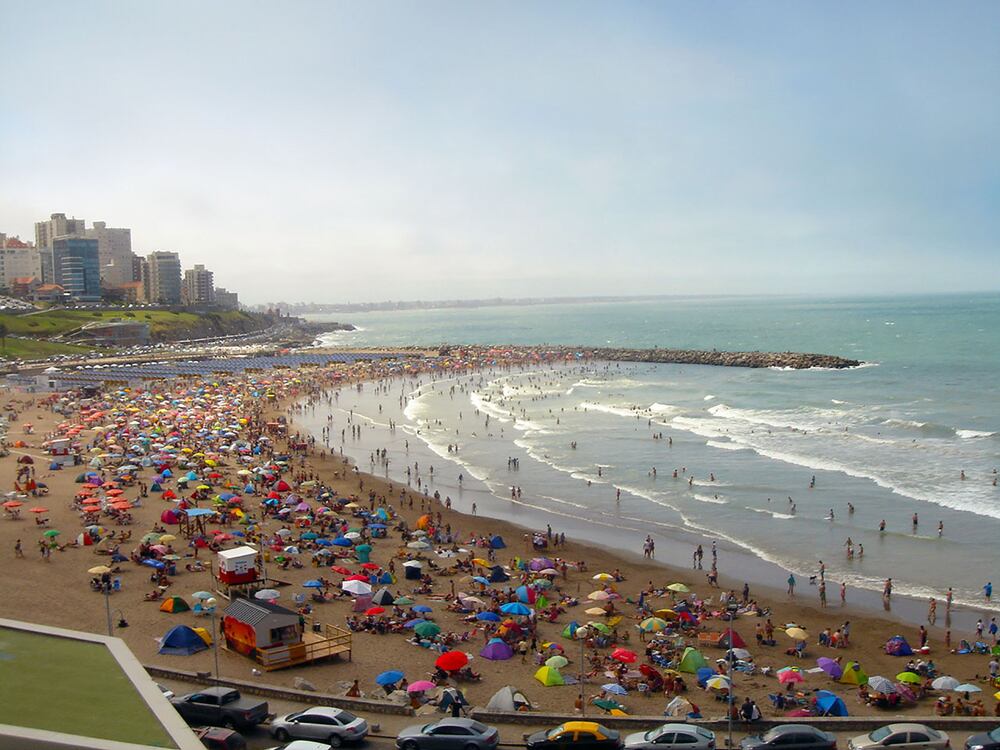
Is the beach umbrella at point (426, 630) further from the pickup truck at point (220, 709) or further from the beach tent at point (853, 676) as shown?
the beach tent at point (853, 676)

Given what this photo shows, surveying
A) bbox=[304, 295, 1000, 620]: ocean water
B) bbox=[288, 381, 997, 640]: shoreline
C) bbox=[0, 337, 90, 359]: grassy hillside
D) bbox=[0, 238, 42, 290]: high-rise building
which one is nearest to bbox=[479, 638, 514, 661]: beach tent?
bbox=[288, 381, 997, 640]: shoreline

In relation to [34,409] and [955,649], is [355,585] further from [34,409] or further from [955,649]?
[34,409]

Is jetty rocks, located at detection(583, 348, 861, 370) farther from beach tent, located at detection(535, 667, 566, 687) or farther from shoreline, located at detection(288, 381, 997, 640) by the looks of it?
beach tent, located at detection(535, 667, 566, 687)

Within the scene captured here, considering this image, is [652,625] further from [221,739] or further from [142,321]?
[142,321]

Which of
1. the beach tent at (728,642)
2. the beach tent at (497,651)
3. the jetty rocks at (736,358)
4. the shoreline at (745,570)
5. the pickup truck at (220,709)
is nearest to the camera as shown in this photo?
the pickup truck at (220,709)

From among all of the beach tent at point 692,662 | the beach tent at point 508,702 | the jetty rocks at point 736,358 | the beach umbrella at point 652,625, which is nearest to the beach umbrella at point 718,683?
the beach tent at point 692,662

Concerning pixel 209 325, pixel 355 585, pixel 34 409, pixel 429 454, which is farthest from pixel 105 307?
pixel 355 585

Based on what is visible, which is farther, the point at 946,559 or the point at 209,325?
the point at 209,325
